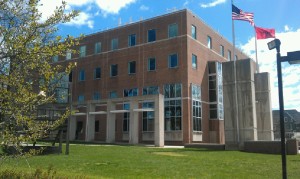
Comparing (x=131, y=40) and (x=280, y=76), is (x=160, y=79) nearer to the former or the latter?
(x=131, y=40)

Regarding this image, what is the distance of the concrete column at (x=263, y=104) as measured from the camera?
38.3 metres

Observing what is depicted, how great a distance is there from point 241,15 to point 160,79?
15294 mm

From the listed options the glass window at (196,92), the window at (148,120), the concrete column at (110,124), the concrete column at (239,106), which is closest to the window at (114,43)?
the window at (148,120)

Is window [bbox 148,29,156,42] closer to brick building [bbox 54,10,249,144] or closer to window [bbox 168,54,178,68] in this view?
brick building [bbox 54,10,249,144]

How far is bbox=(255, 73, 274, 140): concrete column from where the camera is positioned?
3830cm

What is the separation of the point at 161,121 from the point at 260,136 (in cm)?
1082

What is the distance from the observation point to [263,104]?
3900cm

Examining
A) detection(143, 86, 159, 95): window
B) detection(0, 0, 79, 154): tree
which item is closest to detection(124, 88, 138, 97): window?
detection(143, 86, 159, 95): window

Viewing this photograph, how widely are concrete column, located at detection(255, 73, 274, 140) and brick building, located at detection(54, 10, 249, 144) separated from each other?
7417 millimetres

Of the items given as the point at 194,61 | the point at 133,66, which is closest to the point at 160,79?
the point at 194,61

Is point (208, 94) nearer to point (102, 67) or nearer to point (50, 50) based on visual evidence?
point (102, 67)

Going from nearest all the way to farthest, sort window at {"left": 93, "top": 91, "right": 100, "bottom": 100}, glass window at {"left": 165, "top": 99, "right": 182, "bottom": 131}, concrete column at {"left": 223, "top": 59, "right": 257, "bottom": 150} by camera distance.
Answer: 1. concrete column at {"left": 223, "top": 59, "right": 257, "bottom": 150}
2. glass window at {"left": 165, "top": 99, "right": 182, "bottom": 131}
3. window at {"left": 93, "top": 91, "right": 100, "bottom": 100}

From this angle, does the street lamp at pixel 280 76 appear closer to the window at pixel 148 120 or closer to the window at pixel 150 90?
the window at pixel 148 120

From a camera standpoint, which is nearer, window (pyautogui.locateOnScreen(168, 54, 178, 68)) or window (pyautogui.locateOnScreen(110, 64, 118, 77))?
window (pyautogui.locateOnScreen(168, 54, 178, 68))
